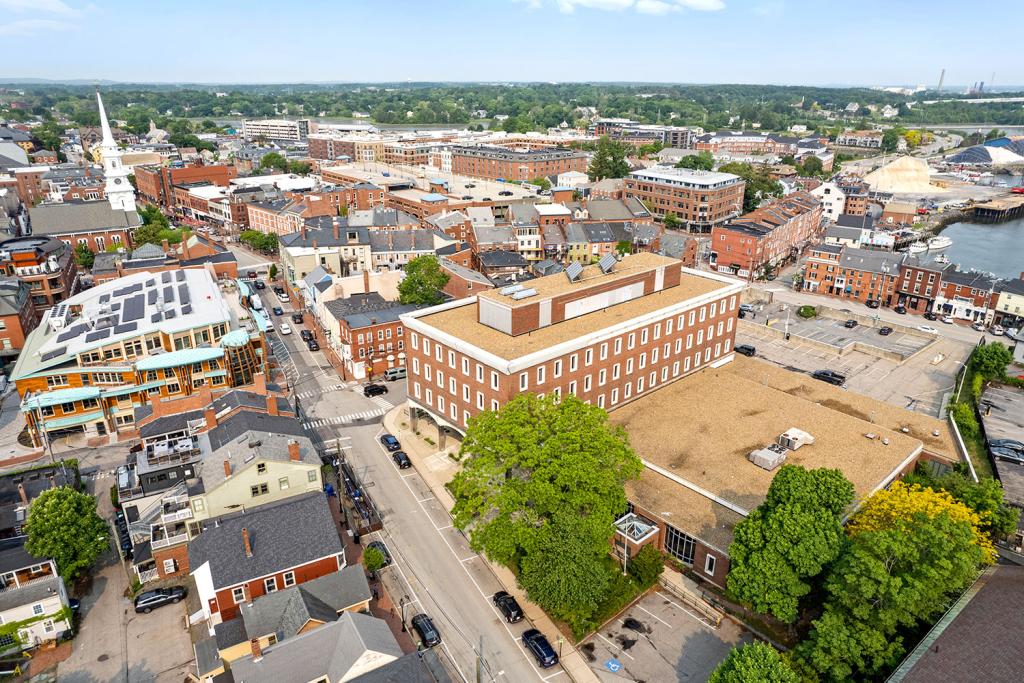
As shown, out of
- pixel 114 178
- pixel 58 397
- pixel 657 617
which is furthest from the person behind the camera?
pixel 114 178

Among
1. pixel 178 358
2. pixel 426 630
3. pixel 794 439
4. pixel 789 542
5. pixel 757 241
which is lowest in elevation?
pixel 426 630

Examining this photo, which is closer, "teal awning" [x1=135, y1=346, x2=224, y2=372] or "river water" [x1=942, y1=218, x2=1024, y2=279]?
"teal awning" [x1=135, y1=346, x2=224, y2=372]

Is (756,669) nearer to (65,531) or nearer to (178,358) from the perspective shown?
(65,531)

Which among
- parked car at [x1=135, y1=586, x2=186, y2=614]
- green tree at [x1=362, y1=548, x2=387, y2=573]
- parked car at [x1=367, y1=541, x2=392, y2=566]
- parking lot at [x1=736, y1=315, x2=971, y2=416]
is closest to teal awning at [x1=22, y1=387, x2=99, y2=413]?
parked car at [x1=135, y1=586, x2=186, y2=614]

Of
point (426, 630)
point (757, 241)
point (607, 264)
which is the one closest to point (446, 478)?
point (426, 630)

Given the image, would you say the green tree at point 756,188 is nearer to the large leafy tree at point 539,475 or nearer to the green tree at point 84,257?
the large leafy tree at point 539,475

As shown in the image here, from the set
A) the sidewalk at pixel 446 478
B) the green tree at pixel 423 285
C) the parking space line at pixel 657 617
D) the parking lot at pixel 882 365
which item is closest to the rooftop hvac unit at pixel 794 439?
the parking space line at pixel 657 617

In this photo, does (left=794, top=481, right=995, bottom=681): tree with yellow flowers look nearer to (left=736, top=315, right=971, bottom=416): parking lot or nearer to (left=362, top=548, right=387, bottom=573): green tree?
(left=362, top=548, right=387, bottom=573): green tree
